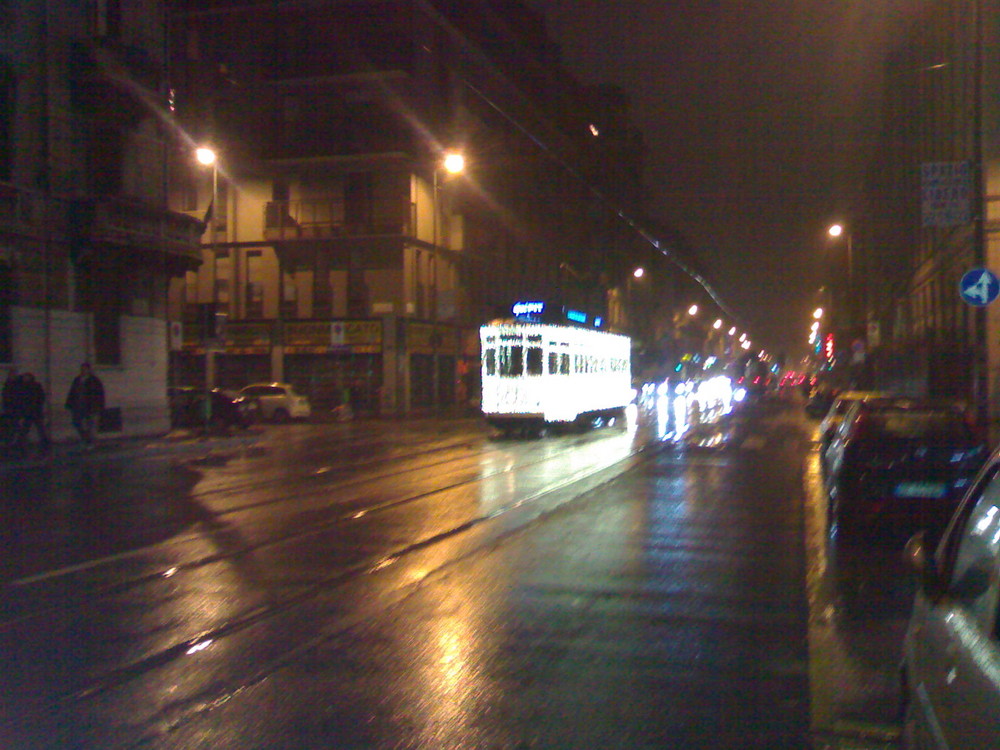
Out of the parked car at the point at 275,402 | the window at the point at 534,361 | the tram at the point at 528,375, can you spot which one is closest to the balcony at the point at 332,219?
the parked car at the point at 275,402

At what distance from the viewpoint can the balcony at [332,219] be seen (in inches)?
1861

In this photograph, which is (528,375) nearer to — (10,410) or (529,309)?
(529,309)

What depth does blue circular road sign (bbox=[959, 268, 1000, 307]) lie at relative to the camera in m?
16.7

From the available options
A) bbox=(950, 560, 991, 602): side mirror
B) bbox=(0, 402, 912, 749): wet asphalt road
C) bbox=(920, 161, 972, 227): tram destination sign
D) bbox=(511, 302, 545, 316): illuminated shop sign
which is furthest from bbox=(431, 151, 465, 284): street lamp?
bbox=(950, 560, 991, 602): side mirror

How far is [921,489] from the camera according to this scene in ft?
35.9

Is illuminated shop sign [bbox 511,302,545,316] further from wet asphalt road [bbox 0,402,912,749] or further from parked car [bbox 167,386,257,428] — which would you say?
wet asphalt road [bbox 0,402,912,749]

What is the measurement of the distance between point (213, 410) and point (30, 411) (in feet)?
30.7

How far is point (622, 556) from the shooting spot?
1056 cm

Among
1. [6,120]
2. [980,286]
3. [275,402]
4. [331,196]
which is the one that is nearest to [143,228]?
[6,120]

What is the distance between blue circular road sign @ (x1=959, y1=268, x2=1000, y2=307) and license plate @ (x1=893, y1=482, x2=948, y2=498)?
23.2ft

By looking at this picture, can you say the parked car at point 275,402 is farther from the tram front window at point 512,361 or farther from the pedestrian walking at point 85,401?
the pedestrian walking at point 85,401

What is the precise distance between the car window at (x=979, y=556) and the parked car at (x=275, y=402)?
39.0m

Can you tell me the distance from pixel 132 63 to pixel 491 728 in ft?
85.6

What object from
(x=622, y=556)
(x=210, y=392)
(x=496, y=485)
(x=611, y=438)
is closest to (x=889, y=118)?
(x=611, y=438)
